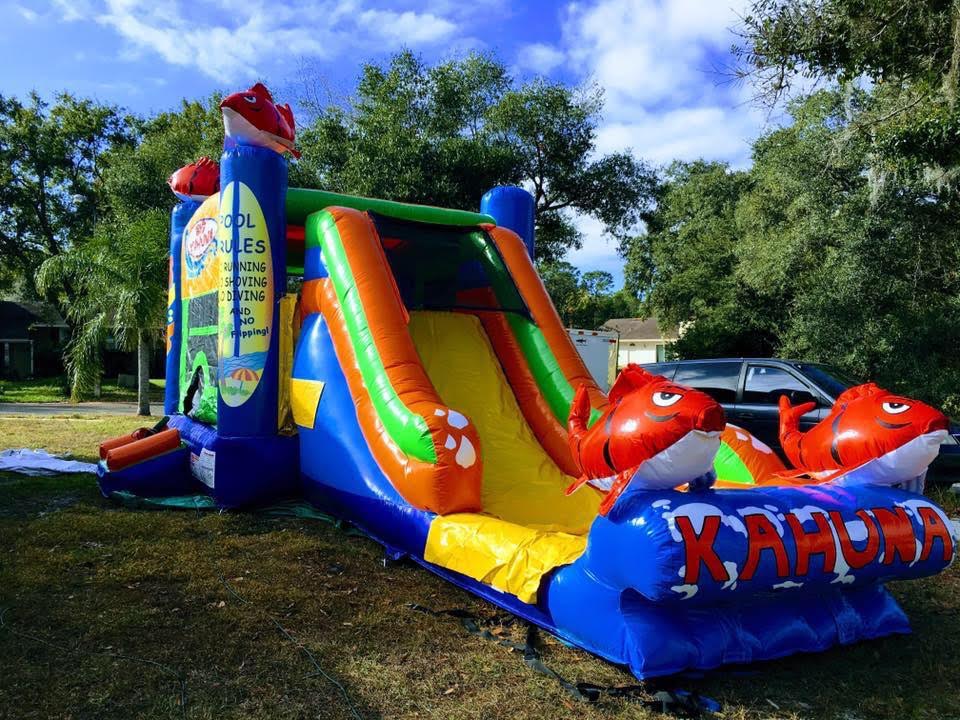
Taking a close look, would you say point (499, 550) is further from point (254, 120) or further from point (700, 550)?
point (254, 120)

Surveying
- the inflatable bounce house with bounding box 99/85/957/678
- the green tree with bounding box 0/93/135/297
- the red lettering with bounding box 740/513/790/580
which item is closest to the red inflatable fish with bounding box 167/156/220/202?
the inflatable bounce house with bounding box 99/85/957/678

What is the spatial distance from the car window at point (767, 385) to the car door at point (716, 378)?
0.45 ft

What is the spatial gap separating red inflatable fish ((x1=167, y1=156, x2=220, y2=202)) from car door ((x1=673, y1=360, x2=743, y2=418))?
17.7ft

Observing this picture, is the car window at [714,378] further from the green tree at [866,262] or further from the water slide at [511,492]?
the green tree at [866,262]

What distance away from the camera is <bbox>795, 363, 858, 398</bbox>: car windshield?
302 inches

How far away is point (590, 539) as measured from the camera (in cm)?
343

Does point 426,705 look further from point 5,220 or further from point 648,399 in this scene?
point 5,220

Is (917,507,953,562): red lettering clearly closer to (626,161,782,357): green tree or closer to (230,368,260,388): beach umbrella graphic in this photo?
(230,368,260,388): beach umbrella graphic

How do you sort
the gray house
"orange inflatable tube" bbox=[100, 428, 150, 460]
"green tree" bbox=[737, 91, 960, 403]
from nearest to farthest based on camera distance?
"orange inflatable tube" bbox=[100, 428, 150, 460] < "green tree" bbox=[737, 91, 960, 403] < the gray house

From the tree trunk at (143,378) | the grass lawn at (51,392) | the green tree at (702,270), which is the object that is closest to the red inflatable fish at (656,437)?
the tree trunk at (143,378)

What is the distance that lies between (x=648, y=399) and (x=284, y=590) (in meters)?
2.37

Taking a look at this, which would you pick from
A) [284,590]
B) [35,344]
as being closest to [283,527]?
[284,590]

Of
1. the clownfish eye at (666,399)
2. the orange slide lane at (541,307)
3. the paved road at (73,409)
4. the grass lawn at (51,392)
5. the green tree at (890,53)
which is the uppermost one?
the green tree at (890,53)

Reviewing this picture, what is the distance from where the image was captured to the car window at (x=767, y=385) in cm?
788
